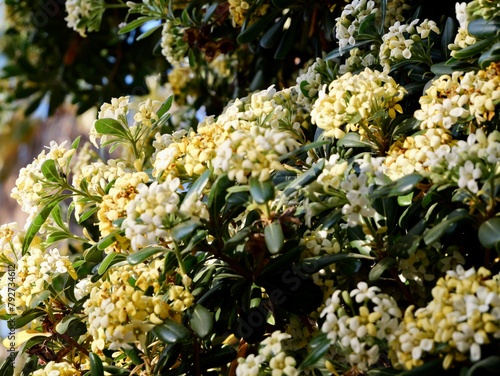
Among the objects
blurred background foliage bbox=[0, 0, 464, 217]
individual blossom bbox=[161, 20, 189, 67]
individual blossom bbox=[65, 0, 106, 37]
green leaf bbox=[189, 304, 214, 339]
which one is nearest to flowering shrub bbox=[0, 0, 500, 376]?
green leaf bbox=[189, 304, 214, 339]

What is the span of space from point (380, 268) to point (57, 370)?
0.64 m

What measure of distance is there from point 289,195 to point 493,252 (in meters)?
0.39

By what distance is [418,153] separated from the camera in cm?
118

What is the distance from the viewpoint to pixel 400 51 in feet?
4.73

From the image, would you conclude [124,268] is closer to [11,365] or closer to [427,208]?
[11,365]

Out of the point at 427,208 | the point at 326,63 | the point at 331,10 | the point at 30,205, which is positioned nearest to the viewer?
the point at 427,208

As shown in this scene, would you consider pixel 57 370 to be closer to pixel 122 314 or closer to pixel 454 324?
pixel 122 314

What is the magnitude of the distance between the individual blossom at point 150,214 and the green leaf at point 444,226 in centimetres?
39

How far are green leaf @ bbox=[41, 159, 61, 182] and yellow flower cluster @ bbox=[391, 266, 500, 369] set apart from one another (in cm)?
78

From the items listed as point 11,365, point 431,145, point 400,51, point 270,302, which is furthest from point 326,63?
point 11,365

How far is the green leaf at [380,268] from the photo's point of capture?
1.10 meters

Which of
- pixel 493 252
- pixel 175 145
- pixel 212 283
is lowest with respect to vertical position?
pixel 493 252

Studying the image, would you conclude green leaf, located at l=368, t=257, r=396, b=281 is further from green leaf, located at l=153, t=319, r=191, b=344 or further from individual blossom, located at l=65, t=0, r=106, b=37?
individual blossom, located at l=65, t=0, r=106, b=37

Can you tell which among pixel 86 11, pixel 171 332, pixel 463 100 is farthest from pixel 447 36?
pixel 86 11
